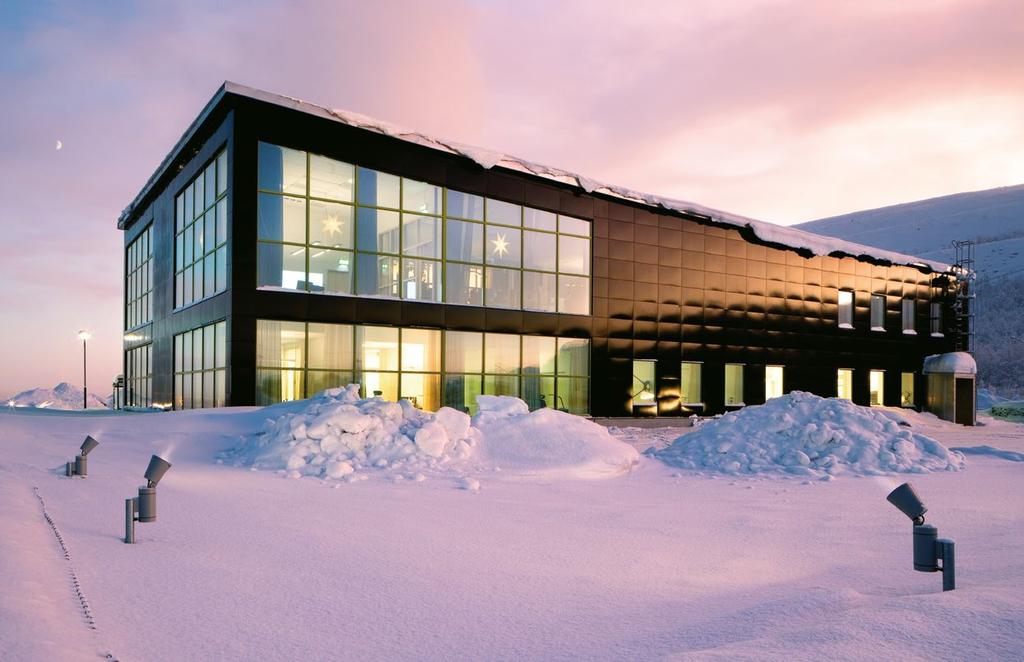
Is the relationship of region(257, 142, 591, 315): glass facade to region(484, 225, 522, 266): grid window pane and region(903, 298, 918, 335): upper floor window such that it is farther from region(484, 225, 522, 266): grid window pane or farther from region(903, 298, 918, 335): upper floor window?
region(903, 298, 918, 335): upper floor window

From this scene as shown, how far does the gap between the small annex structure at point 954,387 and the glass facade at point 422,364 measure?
22.9 m

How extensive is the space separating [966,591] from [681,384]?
26.5 meters

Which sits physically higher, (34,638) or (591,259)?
(591,259)

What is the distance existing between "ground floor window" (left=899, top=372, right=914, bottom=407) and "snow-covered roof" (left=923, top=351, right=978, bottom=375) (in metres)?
1.22

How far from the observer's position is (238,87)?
21125mm

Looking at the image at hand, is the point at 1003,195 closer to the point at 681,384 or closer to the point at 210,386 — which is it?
the point at 681,384

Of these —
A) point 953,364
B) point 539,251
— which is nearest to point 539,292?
point 539,251

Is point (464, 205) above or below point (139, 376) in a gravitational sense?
above

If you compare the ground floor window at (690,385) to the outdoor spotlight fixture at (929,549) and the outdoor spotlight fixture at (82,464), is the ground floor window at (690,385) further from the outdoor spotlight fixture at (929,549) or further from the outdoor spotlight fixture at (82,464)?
the outdoor spotlight fixture at (929,549)

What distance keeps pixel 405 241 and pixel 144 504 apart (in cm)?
1776

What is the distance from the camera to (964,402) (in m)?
38.1

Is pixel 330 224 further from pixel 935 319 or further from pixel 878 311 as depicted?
pixel 935 319

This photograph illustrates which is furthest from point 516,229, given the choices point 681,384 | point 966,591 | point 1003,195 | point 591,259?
point 1003,195

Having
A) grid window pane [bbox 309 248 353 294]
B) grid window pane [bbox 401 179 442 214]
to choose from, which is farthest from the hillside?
grid window pane [bbox 309 248 353 294]
